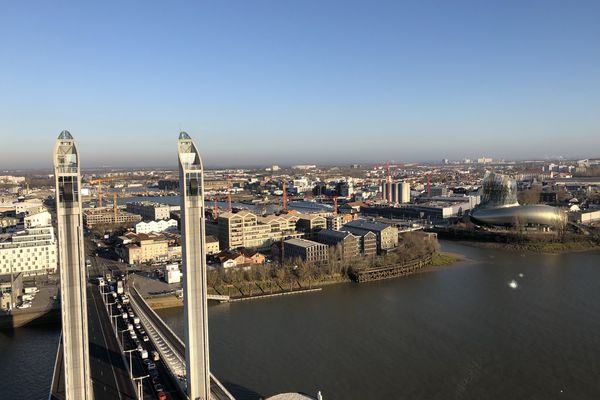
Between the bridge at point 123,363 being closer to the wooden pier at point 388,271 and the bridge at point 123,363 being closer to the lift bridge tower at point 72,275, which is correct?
the lift bridge tower at point 72,275

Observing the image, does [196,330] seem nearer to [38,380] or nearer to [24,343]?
[38,380]

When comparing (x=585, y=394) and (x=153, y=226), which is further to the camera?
(x=153, y=226)

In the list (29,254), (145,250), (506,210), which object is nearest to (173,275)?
(145,250)

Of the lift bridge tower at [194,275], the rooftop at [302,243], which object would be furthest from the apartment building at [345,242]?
the lift bridge tower at [194,275]

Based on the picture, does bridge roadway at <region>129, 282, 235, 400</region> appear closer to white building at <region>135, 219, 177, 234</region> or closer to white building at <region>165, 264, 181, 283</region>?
white building at <region>165, 264, 181, 283</region>

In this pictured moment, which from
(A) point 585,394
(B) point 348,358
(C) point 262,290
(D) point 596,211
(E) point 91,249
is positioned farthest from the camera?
(D) point 596,211

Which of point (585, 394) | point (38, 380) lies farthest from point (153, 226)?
point (585, 394)

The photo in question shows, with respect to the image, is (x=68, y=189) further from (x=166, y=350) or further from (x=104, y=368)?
(x=166, y=350)
